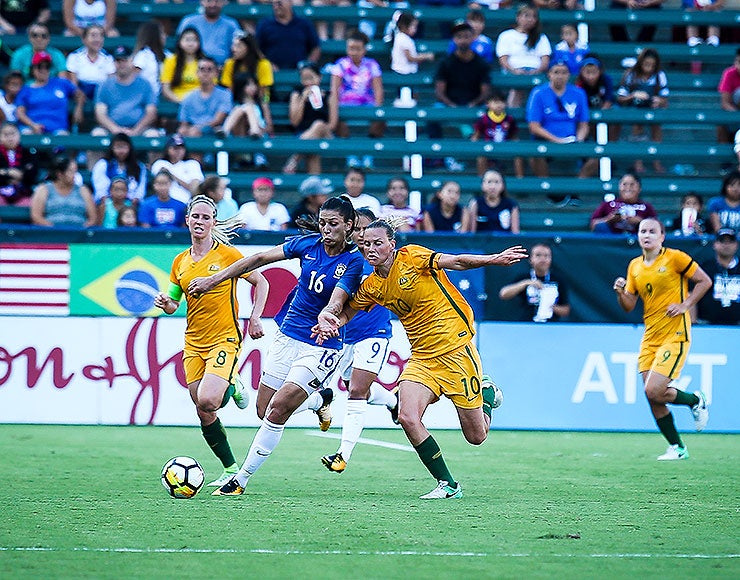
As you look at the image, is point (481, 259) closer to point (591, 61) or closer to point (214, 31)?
point (591, 61)

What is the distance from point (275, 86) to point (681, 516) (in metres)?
11.9

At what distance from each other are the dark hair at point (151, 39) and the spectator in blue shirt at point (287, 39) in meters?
1.51

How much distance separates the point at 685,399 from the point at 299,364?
4.91 metres

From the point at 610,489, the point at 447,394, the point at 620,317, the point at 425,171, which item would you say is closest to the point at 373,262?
the point at 447,394

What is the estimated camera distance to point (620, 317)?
1488 centimetres

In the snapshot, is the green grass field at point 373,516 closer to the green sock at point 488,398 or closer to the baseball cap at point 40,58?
the green sock at point 488,398

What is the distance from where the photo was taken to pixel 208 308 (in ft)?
31.6

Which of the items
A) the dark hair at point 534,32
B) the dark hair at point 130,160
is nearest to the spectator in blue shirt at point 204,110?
the dark hair at point 130,160

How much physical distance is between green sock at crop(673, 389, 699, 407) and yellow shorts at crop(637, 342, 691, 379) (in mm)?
225

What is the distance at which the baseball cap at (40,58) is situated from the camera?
55.9 feet

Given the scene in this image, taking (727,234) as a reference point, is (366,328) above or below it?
below

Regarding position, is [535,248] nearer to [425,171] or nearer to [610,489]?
[425,171]

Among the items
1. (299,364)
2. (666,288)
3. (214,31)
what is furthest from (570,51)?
(299,364)

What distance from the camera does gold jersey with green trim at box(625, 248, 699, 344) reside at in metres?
12.0
